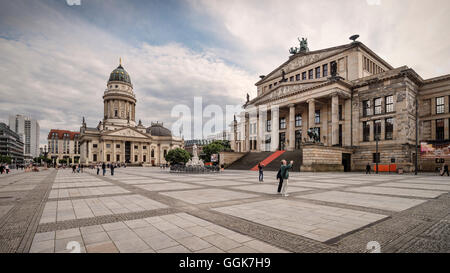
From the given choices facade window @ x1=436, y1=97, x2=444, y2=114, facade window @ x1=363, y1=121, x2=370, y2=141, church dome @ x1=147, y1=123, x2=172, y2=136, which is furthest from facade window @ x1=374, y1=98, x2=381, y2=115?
church dome @ x1=147, y1=123, x2=172, y2=136

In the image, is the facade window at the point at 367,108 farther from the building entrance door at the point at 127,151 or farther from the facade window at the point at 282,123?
the building entrance door at the point at 127,151

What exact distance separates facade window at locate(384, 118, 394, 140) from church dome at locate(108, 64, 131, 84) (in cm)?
10492

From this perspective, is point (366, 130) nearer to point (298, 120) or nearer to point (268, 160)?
point (298, 120)

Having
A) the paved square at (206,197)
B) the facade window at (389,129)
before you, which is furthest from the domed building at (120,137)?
the paved square at (206,197)

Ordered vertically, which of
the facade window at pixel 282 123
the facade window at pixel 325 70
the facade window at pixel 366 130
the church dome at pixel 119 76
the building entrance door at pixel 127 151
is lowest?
the building entrance door at pixel 127 151

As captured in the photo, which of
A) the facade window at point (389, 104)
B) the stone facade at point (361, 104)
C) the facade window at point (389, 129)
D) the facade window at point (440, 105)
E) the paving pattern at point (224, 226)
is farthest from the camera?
the facade window at point (440, 105)

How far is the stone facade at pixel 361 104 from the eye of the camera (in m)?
33.6

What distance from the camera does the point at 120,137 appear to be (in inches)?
3716

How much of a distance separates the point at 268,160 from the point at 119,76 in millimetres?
94000

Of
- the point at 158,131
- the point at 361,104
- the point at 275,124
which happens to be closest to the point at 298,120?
the point at 275,124

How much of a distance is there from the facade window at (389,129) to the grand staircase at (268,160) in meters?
13.0
